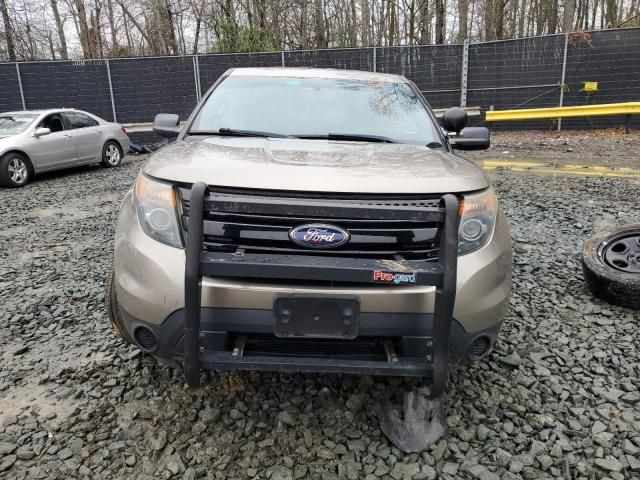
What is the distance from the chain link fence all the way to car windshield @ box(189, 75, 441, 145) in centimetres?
1101

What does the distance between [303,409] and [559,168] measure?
26.2 feet

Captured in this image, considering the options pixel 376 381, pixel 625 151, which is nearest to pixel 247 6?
pixel 625 151

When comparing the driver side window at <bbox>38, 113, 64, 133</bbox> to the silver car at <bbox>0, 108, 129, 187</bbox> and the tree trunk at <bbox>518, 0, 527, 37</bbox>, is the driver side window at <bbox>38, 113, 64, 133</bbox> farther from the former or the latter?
the tree trunk at <bbox>518, 0, 527, 37</bbox>

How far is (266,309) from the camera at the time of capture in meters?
1.95

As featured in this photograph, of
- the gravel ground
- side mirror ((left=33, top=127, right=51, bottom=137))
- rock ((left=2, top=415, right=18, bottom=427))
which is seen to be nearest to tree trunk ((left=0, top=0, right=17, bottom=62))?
side mirror ((left=33, top=127, right=51, bottom=137))

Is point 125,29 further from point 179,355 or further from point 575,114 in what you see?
point 179,355

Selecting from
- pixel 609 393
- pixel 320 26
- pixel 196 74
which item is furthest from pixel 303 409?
pixel 320 26

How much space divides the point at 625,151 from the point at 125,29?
85.0 feet

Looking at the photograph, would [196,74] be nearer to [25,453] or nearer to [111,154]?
[111,154]

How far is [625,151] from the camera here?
34.2ft

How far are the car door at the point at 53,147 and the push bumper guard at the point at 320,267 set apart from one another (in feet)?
29.3

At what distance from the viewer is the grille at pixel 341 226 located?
1.97m

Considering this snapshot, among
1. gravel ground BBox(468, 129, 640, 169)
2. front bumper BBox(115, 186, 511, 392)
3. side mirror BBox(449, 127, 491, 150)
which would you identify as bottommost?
gravel ground BBox(468, 129, 640, 169)

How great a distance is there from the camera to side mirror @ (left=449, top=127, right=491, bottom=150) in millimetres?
3840
